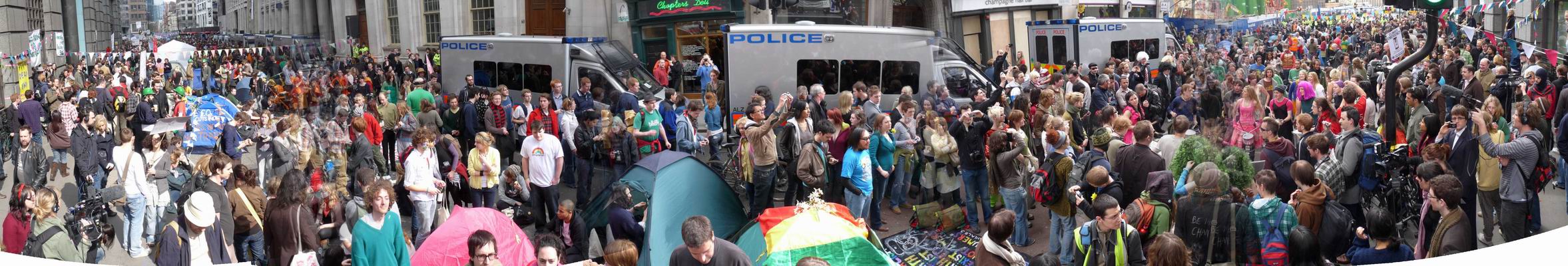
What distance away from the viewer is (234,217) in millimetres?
7926

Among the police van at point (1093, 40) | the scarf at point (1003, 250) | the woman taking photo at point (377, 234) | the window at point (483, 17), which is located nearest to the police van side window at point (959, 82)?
the police van at point (1093, 40)

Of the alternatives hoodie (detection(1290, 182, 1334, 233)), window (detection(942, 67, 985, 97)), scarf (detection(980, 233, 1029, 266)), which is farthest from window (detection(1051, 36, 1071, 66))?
scarf (detection(980, 233, 1029, 266))

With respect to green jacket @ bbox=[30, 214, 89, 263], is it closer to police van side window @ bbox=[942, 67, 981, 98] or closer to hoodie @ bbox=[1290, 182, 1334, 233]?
hoodie @ bbox=[1290, 182, 1334, 233]

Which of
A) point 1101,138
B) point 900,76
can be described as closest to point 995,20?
point 900,76

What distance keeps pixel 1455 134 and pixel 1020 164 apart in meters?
3.07

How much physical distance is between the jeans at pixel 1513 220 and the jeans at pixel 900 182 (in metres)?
4.55

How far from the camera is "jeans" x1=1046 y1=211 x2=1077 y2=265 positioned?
812 cm

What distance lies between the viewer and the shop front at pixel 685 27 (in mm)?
24172

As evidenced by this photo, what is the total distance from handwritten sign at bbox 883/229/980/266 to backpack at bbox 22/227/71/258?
18.2ft

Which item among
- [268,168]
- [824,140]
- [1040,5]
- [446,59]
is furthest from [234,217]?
[1040,5]

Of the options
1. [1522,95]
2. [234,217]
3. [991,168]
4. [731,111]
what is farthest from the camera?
[731,111]

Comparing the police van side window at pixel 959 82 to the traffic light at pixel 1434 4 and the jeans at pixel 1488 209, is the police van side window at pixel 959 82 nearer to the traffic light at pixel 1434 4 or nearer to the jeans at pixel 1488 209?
the jeans at pixel 1488 209

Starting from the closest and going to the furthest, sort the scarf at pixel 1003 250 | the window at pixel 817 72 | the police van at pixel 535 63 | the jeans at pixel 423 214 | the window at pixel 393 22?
the scarf at pixel 1003 250 → the jeans at pixel 423 214 → the window at pixel 817 72 → the police van at pixel 535 63 → the window at pixel 393 22

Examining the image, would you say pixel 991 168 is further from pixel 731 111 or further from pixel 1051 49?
pixel 1051 49
